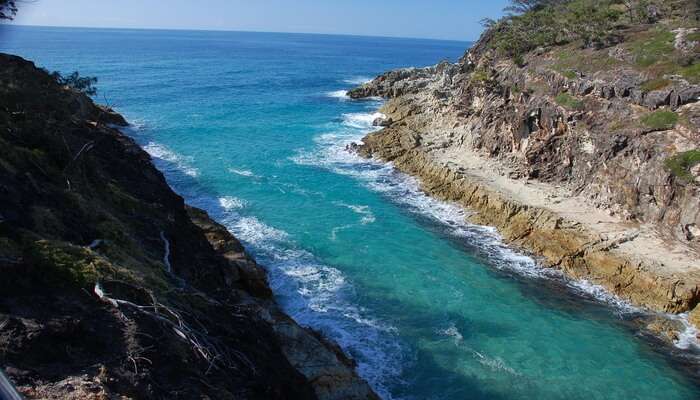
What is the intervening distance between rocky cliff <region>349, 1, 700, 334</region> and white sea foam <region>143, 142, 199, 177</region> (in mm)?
15445

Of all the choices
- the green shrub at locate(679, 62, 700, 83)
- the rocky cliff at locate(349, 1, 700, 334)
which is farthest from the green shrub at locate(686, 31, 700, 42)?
the green shrub at locate(679, 62, 700, 83)

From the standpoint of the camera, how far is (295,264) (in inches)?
1068

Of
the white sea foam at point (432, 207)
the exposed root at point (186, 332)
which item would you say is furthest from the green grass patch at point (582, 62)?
the exposed root at point (186, 332)

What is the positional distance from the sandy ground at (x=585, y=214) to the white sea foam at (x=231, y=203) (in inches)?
647

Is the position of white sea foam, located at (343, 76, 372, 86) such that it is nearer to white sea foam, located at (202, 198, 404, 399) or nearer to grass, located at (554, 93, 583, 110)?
grass, located at (554, 93, 583, 110)

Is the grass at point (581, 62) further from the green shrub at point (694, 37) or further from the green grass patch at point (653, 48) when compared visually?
the green shrub at point (694, 37)

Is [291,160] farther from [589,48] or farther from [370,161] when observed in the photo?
[589,48]

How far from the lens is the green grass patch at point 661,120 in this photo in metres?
30.8

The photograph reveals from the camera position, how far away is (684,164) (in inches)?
1099

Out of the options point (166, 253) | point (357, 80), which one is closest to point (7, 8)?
point (166, 253)

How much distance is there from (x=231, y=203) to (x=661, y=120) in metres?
28.8

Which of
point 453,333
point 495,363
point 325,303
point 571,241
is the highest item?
point 571,241

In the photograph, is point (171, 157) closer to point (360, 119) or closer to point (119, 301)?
point (360, 119)

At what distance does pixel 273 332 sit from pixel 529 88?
3452cm
